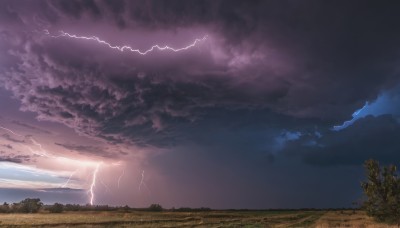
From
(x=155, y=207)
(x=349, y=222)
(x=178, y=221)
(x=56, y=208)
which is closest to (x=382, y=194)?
(x=349, y=222)

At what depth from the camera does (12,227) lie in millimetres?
44438

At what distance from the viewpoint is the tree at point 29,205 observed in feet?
343

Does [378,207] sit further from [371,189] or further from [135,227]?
[135,227]

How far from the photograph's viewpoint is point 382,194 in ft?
125

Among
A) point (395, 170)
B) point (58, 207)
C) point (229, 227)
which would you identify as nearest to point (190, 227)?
point (229, 227)

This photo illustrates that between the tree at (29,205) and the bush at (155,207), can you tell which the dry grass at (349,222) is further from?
the bush at (155,207)

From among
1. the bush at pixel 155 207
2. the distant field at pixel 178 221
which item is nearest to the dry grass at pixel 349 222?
the distant field at pixel 178 221

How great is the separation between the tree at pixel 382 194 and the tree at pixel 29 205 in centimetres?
9535

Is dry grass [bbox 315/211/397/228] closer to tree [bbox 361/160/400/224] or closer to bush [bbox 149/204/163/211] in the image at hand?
tree [bbox 361/160/400/224]

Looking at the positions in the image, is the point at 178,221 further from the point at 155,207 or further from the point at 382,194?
the point at 155,207

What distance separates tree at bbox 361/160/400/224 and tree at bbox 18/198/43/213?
95.3 m

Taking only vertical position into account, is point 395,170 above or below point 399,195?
above

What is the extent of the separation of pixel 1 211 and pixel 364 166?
9601cm

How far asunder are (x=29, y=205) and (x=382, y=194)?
98.2 m
